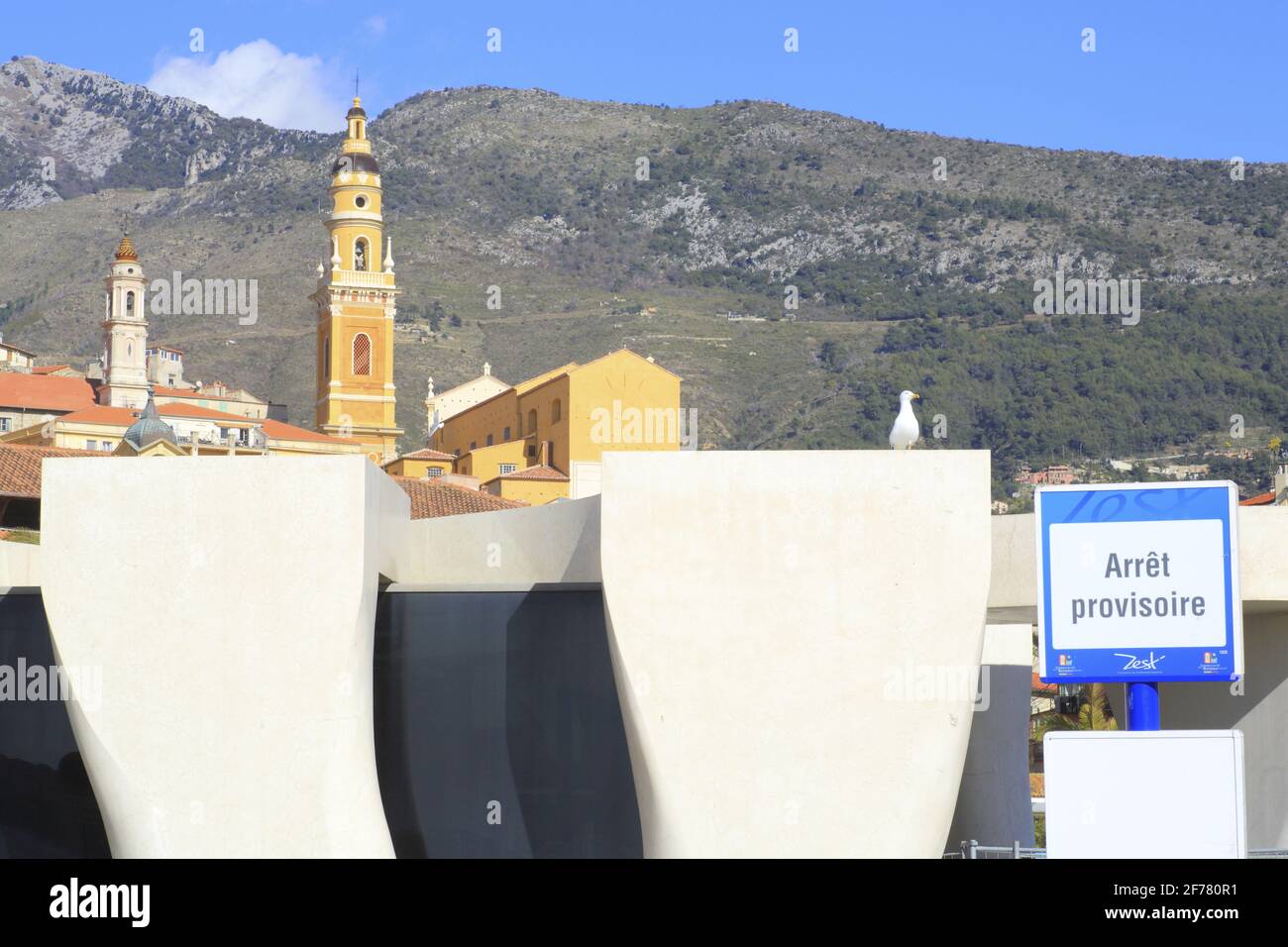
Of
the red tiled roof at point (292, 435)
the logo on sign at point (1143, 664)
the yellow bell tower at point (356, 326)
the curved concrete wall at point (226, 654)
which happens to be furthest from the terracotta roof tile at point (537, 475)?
the logo on sign at point (1143, 664)

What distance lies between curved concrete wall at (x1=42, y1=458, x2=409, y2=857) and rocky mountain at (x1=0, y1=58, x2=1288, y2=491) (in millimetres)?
84949

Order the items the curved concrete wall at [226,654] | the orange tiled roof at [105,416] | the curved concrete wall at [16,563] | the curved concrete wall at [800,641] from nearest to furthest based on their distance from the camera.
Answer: the curved concrete wall at [800,641] → the curved concrete wall at [226,654] → the curved concrete wall at [16,563] → the orange tiled roof at [105,416]

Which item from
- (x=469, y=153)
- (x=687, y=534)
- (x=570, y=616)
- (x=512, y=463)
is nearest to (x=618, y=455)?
(x=687, y=534)

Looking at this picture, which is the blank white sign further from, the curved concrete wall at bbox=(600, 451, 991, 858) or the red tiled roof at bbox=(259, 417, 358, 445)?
the red tiled roof at bbox=(259, 417, 358, 445)

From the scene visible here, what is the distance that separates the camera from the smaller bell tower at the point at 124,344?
277 feet

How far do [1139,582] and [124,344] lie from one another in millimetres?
80052

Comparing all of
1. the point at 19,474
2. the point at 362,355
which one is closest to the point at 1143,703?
the point at 19,474

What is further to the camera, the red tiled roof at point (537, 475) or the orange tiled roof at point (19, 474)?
the red tiled roof at point (537, 475)

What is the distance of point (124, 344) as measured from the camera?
8506cm

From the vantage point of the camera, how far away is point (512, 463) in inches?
2689

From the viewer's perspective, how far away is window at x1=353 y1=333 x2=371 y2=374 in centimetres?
8175

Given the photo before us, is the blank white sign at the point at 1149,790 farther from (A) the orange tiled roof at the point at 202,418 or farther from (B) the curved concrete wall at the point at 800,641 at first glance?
(A) the orange tiled roof at the point at 202,418

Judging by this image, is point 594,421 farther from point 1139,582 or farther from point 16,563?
point 1139,582

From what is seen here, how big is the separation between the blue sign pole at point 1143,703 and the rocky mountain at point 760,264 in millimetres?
87903
